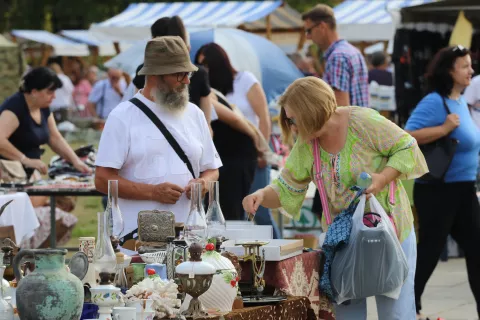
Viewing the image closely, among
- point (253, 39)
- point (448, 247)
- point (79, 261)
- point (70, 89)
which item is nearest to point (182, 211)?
point (79, 261)

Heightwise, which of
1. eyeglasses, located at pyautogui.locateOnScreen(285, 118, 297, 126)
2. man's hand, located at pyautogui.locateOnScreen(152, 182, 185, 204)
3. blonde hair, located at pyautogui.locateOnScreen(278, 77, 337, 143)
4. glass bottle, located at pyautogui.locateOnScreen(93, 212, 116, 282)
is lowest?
glass bottle, located at pyautogui.locateOnScreen(93, 212, 116, 282)

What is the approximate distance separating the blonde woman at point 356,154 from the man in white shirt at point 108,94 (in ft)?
58.9

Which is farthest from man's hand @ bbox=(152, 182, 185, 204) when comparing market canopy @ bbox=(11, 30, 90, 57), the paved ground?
market canopy @ bbox=(11, 30, 90, 57)

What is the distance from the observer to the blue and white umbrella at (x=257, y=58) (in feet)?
44.6

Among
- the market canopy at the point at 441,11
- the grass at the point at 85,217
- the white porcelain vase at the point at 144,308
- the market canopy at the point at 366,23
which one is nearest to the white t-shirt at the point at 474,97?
the market canopy at the point at 441,11

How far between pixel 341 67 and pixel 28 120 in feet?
8.40

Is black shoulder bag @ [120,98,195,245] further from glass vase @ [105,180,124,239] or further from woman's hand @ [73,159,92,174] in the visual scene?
woman's hand @ [73,159,92,174]

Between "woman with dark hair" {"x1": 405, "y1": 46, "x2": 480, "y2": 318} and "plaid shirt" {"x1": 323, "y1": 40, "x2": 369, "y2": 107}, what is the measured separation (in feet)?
2.60

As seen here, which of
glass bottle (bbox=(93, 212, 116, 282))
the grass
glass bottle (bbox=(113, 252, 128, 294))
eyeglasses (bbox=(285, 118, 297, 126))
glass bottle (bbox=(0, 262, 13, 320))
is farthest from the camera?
the grass

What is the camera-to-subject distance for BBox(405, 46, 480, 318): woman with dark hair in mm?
7316

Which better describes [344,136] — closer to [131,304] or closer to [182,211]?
[182,211]

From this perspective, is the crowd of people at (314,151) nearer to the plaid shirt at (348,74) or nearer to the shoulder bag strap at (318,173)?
the shoulder bag strap at (318,173)

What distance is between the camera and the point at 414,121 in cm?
756

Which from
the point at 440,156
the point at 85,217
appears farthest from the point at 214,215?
the point at 85,217
